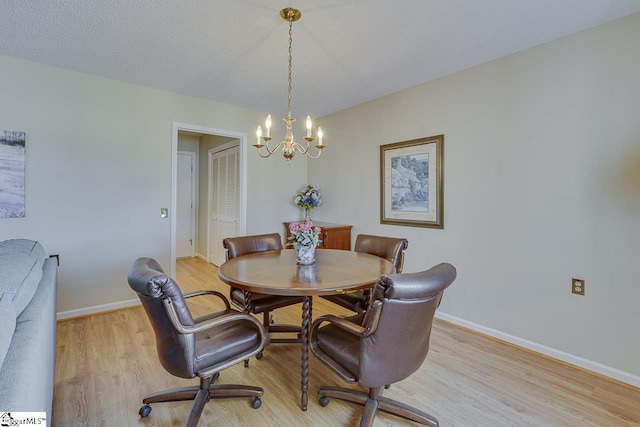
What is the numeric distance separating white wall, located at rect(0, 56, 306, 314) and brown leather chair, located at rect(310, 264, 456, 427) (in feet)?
8.97

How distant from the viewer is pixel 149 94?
3324mm

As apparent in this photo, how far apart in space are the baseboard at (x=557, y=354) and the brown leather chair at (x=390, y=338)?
55.8 inches

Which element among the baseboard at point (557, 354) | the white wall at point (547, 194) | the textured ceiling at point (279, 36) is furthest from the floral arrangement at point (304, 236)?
the baseboard at point (557, 354)

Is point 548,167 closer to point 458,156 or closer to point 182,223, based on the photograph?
point 458,156

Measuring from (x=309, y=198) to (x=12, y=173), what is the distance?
3061 millimetres

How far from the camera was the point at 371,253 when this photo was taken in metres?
2.58

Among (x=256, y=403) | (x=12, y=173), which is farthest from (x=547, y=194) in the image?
(x=12, y=173)

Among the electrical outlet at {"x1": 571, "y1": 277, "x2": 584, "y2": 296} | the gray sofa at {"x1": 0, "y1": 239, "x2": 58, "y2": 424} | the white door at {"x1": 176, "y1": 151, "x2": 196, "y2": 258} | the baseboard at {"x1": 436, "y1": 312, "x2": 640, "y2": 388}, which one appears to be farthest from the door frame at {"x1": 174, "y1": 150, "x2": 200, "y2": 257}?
the electrical outlet at {"x1": 571, "y1": 277, "x2": 584, "y2": 296}

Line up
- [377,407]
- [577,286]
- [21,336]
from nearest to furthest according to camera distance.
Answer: [21,336]
[377,407]
[577,286]

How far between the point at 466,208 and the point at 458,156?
51cm

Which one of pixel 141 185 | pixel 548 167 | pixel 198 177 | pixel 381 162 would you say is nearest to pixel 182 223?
pixel 198 177

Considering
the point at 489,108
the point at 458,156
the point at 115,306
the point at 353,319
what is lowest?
the point at 115,306

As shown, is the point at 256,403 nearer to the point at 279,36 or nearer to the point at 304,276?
the point at 304,276

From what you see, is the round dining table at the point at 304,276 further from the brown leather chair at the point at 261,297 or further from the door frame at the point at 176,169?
the door frame at the point at 176,169
